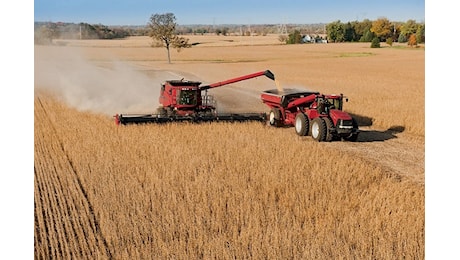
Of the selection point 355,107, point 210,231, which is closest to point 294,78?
point 355,107

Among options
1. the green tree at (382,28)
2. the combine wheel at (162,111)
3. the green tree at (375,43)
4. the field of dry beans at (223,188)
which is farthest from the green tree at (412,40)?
the combine wheel at (162,111)

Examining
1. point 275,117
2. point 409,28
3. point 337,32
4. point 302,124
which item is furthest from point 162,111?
point 337,32

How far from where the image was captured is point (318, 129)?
14.4 metres

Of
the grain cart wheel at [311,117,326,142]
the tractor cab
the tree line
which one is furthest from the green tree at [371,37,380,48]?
the grain cart wheel at [311,117,326,142]

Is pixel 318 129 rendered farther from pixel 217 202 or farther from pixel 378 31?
pixel 378 31

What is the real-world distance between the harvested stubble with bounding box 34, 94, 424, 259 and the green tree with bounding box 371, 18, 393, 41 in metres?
18.0

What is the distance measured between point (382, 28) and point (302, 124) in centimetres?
1790

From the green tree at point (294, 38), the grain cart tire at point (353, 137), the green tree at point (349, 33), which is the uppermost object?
the green tree at point (294, 38)

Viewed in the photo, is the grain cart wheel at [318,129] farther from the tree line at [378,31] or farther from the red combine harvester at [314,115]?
the tree line at [378,31]

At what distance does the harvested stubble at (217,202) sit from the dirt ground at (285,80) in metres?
1.96

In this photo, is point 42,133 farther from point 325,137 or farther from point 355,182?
point 355,182

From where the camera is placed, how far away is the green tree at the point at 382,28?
30.0 metres

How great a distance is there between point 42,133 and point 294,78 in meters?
21.7

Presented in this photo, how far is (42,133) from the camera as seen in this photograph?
15977 millimetres
